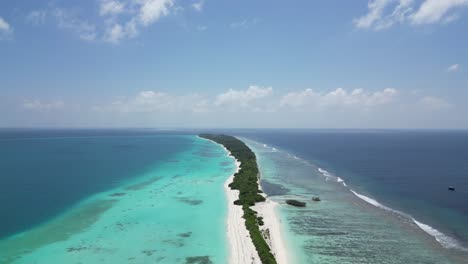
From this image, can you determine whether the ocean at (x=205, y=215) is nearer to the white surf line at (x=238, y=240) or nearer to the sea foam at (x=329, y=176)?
the sea foam at (x=329, y=176)

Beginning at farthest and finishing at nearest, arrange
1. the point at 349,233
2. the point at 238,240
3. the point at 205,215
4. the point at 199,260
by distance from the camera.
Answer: the point at 205,215 → the point at 349,233 → the point at 238,240 → the point at 199,260

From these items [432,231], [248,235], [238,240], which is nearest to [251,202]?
[248,235]

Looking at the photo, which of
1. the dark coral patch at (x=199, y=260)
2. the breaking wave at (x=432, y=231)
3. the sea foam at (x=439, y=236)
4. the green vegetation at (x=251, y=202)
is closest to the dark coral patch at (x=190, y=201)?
the green vegetation at (x=251, y=202)

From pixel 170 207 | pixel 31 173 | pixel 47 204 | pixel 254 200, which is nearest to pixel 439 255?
pixel 254 200

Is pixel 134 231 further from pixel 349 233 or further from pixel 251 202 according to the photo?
pixel 349 233

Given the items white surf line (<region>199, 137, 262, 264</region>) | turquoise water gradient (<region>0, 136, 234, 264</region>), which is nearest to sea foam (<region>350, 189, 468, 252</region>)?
white surf line (<region>199, 137, 262, 264</region>)

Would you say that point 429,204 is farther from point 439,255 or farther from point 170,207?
point 170,207

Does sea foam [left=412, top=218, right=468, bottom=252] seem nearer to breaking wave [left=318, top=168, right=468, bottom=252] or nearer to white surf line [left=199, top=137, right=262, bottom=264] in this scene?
breaking wave [left=318, top=168, right=468, bottom=252]
